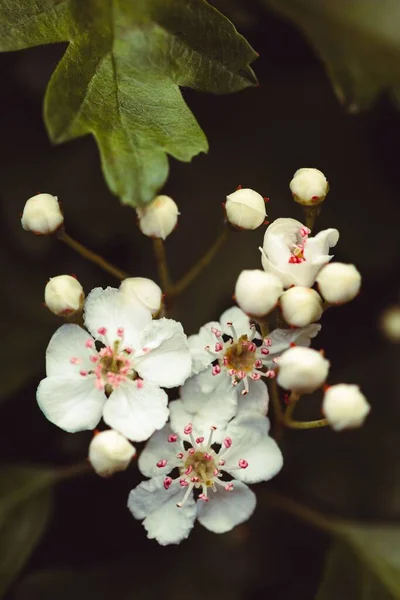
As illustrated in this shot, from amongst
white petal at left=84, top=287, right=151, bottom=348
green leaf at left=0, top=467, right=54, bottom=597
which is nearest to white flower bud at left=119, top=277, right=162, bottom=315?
white petal at left=84, top=287, right=151, bottom=348

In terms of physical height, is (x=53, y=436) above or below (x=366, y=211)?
below

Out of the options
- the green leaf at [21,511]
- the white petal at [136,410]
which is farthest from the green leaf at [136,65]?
the green leaf at [21,511]

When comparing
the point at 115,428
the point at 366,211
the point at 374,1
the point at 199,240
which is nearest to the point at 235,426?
the point at 115,428

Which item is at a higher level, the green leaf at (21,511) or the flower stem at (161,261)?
the flower stem at (161,261)

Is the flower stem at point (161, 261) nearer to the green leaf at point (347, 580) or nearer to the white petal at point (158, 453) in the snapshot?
the white petal at point (158, 453)

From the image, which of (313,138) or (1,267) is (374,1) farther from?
(1,267)

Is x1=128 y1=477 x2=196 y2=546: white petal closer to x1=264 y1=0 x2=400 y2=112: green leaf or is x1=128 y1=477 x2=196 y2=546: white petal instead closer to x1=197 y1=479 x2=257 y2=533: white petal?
x1=197 y1=479 x2=257 y2=533: white petal
